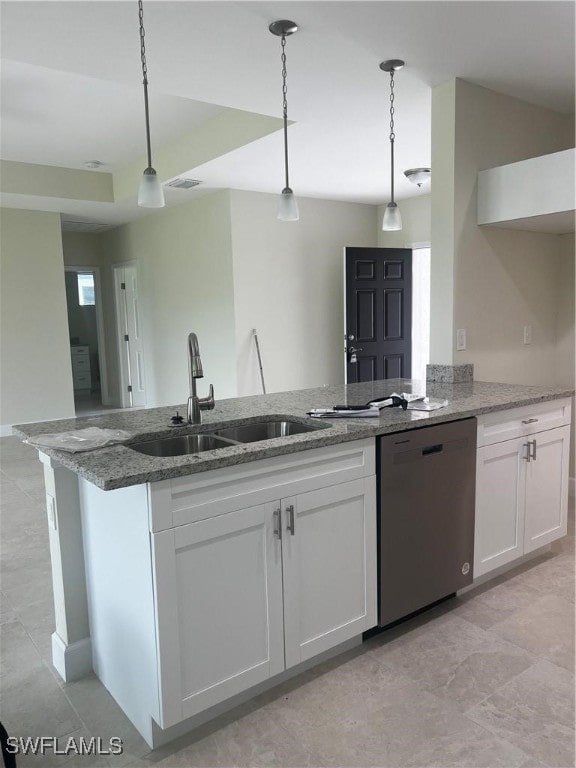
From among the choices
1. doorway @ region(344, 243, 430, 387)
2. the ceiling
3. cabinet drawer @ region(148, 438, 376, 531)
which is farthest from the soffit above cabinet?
doorway @ region(344, 243, 430, 387)

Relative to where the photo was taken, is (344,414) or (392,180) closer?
(344,414)

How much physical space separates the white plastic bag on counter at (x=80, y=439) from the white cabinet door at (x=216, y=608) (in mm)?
456

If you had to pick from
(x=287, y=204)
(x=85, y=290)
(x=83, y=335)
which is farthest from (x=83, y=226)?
(x=287, y=204)

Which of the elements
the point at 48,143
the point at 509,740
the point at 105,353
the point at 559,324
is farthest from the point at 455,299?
the point at 105,353

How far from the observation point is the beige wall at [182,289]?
587cm

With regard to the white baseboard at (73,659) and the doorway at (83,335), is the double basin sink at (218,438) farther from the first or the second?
the doorway at (83,335)

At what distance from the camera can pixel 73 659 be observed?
2.15m

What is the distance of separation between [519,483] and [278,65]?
245 centimetres

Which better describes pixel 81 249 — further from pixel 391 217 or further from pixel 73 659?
pixel 73 659

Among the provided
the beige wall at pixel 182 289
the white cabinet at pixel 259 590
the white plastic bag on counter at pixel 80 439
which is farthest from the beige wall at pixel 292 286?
the white cabinet at pixel 259 590

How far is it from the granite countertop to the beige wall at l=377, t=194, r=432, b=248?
3.17 metres

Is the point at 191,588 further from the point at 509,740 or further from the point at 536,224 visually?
the point at 536,224

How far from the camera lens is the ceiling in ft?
7.89

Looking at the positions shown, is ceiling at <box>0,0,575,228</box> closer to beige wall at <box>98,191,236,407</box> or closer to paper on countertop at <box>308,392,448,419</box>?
beige wall at <box>98,191,236,407</box>
